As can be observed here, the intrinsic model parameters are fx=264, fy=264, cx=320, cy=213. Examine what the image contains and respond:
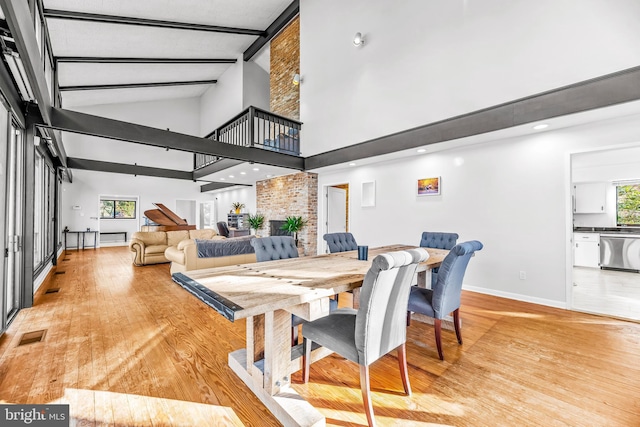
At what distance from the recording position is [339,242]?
3596 millimetres

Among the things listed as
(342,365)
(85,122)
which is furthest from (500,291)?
(85,122)

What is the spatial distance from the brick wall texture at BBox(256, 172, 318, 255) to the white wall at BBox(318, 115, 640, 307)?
8.25 ft

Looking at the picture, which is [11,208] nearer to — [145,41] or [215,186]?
[145,41]

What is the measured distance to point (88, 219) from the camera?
9.89 meters

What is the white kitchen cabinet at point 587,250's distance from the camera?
568 cm

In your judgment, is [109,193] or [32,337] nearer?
[32,337]

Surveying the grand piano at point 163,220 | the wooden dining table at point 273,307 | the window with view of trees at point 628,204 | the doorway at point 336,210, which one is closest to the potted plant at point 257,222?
the grand piano at point 163,220

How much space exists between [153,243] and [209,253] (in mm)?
2729

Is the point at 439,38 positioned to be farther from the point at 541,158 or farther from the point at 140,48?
the point at 140,48

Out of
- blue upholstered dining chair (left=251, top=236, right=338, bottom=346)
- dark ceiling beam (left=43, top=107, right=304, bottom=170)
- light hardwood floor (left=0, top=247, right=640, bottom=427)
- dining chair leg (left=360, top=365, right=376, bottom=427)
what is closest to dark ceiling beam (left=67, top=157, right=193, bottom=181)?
dark ceiling beam (left=43, top=107, right=304, bottom=170)

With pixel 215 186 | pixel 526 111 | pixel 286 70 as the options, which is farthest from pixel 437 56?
pixel 215 186

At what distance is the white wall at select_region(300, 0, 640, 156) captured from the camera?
302 centimetres

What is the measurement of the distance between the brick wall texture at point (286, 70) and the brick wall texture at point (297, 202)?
74.8 inches

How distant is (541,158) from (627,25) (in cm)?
154
